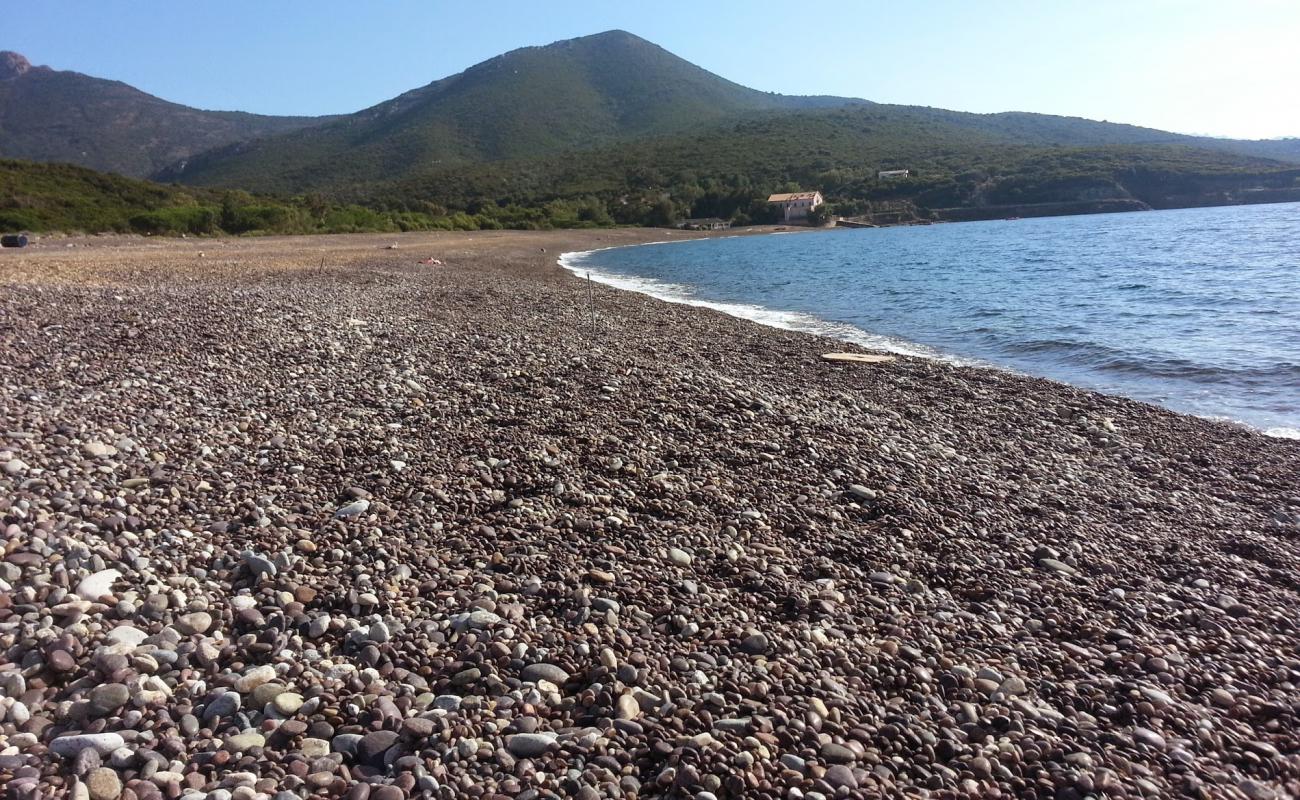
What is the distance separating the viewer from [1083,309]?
19922 mm

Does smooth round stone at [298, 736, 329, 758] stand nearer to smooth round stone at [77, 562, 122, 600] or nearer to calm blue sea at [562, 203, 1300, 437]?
smooth round stone at [77, 562, 122, 600]

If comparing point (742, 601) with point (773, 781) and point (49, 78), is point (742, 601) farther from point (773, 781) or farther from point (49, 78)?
point (49, 78)

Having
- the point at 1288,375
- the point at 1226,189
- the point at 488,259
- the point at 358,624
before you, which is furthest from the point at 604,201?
the point at 358,624

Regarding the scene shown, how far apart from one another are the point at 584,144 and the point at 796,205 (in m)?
66.7

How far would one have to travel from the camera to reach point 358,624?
3.80 meters

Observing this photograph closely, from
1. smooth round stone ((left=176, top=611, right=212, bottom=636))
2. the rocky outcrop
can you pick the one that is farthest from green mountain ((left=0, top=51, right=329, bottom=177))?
smooth round stone ((left=176, top=611, right=212, bottom=636))

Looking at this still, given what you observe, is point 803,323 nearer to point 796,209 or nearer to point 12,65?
point 796,209

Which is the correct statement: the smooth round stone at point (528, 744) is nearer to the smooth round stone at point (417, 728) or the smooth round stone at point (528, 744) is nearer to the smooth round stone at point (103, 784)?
the smooth round stone at point (417, 728)

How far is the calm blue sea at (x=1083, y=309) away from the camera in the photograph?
39.3 ft

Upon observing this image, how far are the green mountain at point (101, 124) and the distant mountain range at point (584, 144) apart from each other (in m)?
0.48

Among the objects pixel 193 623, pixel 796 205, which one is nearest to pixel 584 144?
pixel 796 205

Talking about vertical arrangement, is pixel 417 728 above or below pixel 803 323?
below

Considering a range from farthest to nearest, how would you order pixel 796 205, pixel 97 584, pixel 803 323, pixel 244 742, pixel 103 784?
pixel 796 205
pixel 803 323
pixel 97 584
pixel 244 742
pixel 103 784

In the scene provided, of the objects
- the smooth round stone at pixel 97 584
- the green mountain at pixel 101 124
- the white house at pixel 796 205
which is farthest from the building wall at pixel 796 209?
the green mountain at pixel 101 124
